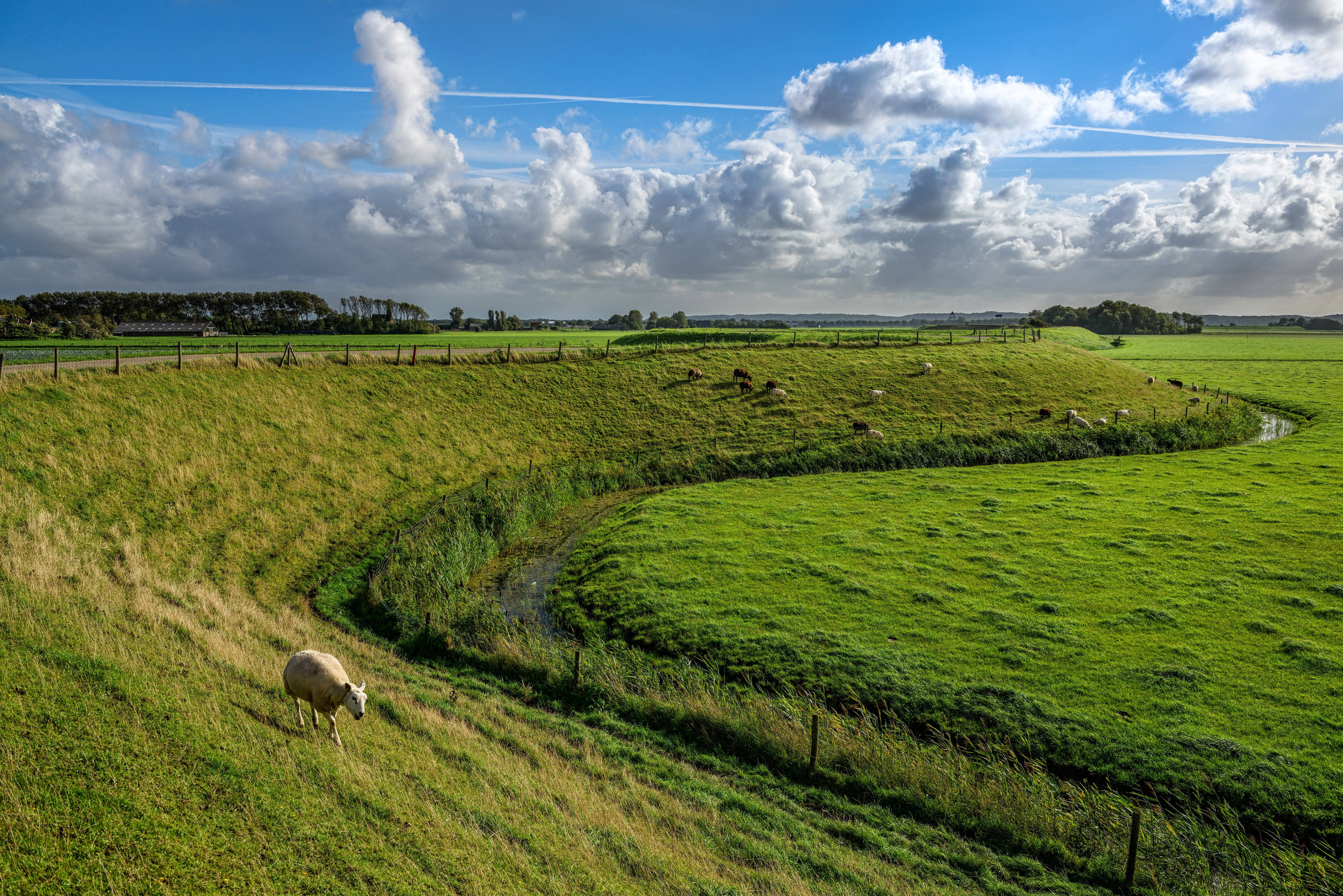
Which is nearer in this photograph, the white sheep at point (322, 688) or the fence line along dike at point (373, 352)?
the white sheep at point (322, 688)

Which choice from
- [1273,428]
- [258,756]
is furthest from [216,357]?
[1273,428]

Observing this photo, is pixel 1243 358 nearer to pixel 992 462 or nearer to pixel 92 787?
pixel 992 462

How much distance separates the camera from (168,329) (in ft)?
358

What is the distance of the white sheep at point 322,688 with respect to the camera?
11.5 metres

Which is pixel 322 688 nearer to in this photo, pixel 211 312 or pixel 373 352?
pixel 373 352

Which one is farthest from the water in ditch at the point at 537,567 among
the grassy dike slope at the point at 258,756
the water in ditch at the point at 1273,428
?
the water in ditch at the point at 1273,428

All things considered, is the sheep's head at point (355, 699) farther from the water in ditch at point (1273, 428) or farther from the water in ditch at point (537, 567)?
the water in ditch at point (1273, 428)

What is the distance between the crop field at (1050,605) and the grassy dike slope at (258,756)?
5.52 meters

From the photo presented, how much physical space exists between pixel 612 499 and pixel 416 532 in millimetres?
12393

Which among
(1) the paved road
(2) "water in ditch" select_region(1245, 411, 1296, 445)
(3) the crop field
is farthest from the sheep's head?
(2) "water in ditch" select_region(1245, 411, 1296, 445)

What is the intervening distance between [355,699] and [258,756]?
164 centimetres

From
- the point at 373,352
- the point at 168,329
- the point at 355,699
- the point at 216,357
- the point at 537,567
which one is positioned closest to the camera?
the point at 355,699

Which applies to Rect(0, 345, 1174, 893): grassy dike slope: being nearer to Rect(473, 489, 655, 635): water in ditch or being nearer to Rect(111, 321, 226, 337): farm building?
Rect(473, 489, 655, 635): water in ditch

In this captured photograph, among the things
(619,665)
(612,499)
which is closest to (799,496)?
(612,499)
